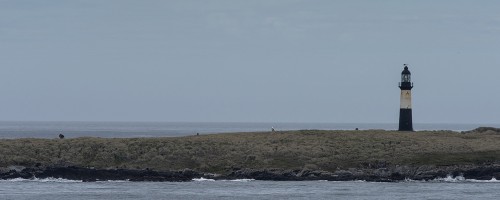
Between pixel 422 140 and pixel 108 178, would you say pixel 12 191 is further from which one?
pixel 422 140

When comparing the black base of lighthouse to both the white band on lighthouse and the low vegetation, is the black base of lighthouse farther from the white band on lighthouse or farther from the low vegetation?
the low vegetation

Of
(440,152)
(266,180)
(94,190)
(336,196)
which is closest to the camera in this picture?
(336,196)

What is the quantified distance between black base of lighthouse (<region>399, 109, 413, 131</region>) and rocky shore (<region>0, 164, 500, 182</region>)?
65.7 feet

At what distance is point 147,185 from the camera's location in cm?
6725

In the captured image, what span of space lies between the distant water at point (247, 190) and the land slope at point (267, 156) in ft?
6.59

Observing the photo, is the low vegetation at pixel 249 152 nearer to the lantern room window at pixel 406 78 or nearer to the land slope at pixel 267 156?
the land slope at pixel 267 156

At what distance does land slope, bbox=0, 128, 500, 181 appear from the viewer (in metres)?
71.1

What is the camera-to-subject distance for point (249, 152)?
76.1 metres

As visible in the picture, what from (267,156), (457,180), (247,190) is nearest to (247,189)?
(247,190)

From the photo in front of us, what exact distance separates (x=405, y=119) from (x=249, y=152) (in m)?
21.1

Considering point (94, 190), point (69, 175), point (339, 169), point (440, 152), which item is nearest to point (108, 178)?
point (69, 175)

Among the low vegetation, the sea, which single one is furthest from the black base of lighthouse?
the sea

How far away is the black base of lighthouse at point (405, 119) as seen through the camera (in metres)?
91.1

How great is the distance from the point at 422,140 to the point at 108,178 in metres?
25.9
